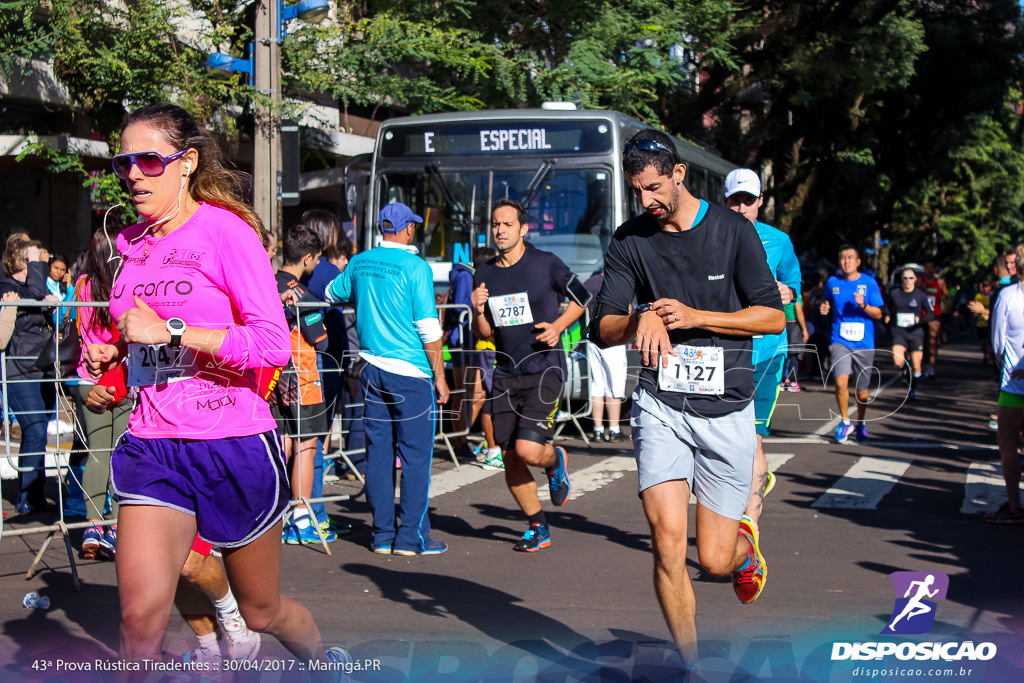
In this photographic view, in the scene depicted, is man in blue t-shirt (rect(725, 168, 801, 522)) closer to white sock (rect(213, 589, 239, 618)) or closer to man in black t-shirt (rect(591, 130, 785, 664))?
man in black t-shirt (rect(591, 130, 785, 664))

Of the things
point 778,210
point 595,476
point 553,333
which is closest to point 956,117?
point 778,210

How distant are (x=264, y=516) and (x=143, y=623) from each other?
0.45 meters

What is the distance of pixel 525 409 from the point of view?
266 inches

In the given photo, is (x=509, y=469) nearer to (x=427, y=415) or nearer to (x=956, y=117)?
(x=427, y=415)

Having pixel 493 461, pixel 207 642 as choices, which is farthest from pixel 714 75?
pixel 207 642

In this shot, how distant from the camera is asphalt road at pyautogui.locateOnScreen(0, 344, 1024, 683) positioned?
4.52 metres

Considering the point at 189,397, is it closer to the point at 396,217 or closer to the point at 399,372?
the point at 399,372

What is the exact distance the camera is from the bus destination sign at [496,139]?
1218 centimetres

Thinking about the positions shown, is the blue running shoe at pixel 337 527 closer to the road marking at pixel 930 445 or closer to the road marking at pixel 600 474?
the road marking at pixel 600 474

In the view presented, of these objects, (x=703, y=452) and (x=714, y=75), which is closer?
(x=703, y=452)

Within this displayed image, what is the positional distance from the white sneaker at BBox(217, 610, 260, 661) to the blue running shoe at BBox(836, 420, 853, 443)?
350 inches

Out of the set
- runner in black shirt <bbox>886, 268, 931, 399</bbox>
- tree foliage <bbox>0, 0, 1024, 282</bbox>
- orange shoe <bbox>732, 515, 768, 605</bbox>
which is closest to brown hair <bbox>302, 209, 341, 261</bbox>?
orange shoe <bbox>732, 515, 768, 605</bbox>

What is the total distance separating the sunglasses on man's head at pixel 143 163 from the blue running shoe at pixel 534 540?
4.05 m

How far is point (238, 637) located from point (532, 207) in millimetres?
8918
